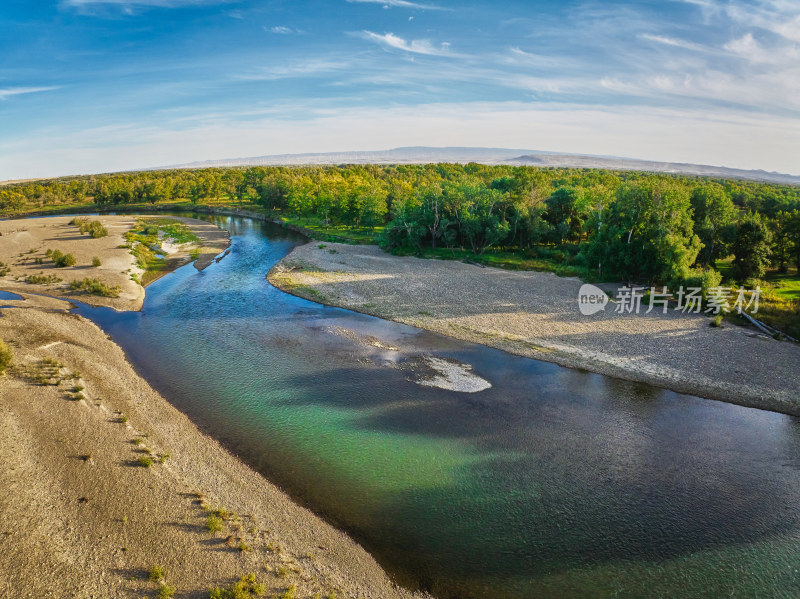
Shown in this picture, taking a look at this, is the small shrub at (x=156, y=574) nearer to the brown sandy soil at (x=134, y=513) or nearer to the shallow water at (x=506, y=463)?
the brown sandy soil at (x=134, y=513)

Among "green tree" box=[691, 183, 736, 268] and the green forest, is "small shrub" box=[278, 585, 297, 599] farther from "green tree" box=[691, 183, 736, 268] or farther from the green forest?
"green tree" box=[691, 183, 736, 268]

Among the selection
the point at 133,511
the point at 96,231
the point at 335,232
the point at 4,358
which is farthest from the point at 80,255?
the point at 133,511

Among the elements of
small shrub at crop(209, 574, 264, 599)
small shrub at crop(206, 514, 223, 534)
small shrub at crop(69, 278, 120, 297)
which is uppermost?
small shrub at crop(69, 278, 120, 297)

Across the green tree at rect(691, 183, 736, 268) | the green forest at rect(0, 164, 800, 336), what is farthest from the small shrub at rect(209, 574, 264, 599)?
the green tree at rect(691, 183, 736, 268)

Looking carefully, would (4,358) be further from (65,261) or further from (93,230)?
(93,230)

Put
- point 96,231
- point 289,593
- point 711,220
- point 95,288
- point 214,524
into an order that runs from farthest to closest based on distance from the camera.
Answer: point 96,231, point 711,220, point 95,288, point 214,524, point 289,593

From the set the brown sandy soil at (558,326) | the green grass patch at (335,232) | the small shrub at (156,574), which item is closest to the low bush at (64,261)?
the brown sandy soil at (558,326)
